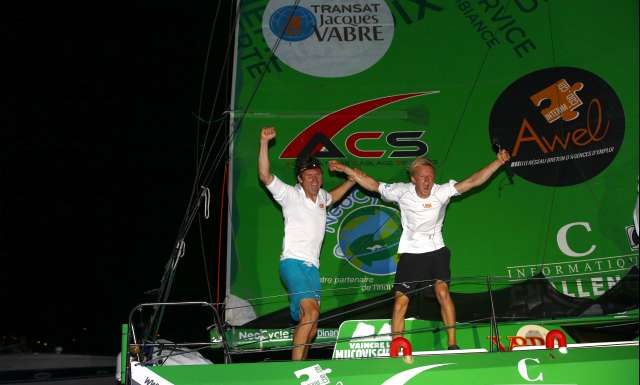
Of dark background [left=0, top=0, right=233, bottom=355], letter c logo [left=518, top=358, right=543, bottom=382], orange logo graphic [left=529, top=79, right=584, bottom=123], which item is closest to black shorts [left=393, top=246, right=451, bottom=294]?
letter c logo [left=518, top=358, right=543, bottom=382]

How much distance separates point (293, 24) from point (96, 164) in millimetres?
5850

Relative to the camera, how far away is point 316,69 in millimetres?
5699

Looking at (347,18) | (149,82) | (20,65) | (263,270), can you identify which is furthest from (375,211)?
(20,65)

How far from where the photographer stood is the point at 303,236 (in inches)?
181

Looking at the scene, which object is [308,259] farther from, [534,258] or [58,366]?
[58,366]

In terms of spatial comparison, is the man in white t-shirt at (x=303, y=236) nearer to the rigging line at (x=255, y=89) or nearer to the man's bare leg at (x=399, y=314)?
the man's bare leg at (x=399, y=314)

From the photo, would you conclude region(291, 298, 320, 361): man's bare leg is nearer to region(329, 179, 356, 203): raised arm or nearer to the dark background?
region(329, 179, 356, 203): raised arm

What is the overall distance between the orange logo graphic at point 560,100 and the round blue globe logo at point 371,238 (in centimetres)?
134

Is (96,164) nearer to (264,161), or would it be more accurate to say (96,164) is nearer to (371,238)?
(371,238)

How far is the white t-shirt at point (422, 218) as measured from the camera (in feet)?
14.8

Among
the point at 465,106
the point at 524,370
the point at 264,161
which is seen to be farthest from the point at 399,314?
the point at 465,106

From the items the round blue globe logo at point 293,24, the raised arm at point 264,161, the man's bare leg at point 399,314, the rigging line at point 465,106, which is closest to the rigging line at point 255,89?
the round blue globe logo at point 293,24

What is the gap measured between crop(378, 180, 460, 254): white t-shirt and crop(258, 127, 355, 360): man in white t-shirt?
1.64 ft

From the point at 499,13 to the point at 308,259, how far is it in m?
2.53
